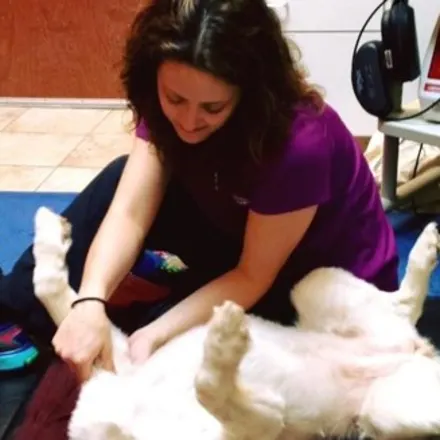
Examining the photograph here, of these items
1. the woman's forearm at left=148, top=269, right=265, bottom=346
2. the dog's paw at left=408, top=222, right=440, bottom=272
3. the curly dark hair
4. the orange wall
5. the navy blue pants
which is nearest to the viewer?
the curly dark hair

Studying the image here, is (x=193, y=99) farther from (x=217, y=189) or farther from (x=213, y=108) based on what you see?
(x=217, y=189)

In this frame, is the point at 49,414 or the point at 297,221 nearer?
the point at 297,221

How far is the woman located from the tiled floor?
37.9 inches

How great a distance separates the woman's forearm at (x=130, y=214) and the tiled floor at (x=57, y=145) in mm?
991

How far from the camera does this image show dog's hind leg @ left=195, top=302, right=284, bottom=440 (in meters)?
1.08

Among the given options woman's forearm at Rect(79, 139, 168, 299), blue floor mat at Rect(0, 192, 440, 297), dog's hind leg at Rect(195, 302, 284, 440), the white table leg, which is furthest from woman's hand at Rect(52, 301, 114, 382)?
the white table leg

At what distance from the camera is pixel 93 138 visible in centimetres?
314

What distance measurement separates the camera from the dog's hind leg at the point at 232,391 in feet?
3.55

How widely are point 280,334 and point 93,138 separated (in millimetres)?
1905

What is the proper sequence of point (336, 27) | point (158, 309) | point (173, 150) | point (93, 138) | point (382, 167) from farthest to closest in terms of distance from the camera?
point (93, 138) < point (336, 27) < point (382, 167) < point (158, 309) < point (173, 150)

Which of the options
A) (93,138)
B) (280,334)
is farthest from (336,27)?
A: (280,334)

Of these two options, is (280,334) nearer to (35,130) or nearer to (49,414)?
(49,414)

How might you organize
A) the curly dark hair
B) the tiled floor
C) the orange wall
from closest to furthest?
the curly dark hair < the tiled floor < the orange wall

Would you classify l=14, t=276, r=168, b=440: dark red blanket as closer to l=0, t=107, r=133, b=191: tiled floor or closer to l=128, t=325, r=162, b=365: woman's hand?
l=128, t=325, r=162, b=365: woman's hand
